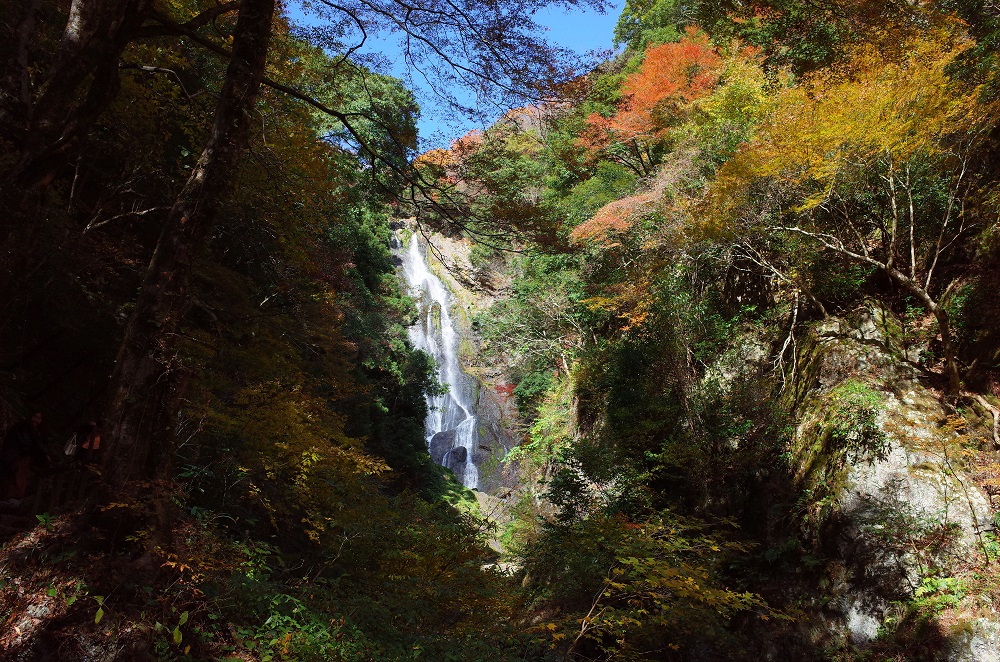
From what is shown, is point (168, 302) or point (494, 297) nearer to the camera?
point (168, 302)

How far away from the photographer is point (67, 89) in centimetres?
392

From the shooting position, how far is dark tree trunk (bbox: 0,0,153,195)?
12.4 ft

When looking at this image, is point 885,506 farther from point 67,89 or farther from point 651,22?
point 651,22

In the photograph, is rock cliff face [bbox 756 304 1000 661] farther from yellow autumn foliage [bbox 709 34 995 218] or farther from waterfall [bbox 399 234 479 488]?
waterfall [bbox 399 234 479 488]

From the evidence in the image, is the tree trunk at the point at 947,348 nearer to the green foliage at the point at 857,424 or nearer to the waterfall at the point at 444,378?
the green foliage at the point at 857,424

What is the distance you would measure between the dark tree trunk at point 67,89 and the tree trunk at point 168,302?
1.27m

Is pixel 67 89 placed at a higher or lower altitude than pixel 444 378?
lower

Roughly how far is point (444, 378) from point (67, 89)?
2295 cm

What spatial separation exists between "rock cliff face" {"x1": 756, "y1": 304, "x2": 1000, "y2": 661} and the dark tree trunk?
8.65 m

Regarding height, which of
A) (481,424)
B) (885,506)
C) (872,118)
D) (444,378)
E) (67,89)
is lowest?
(885,506)

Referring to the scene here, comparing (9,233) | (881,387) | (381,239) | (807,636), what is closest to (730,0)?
(881,387)

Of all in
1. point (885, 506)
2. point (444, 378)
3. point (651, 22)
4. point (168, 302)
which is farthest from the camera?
point (444, 378)

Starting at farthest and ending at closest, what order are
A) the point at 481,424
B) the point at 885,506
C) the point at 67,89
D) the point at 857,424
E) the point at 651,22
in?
the point at 481,424 < the point at 651,22 < the point at 857,424 < the point at 885,506 < the point at 67,89

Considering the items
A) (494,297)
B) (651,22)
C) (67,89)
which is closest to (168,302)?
(67,89)
